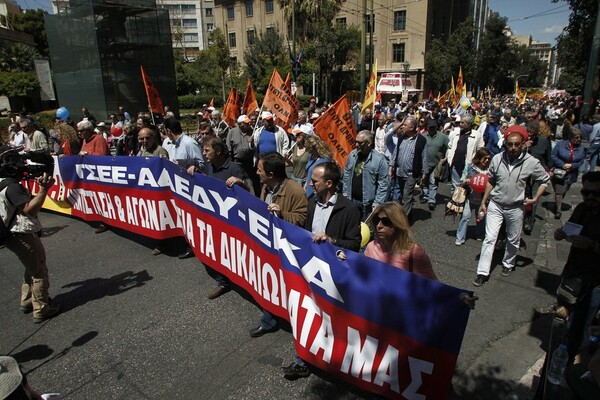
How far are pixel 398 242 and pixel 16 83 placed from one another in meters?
39.7

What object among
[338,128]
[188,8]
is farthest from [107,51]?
[188,8]

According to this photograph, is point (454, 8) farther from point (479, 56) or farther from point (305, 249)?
point (305, 249)

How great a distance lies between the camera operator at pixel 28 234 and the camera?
150 inches

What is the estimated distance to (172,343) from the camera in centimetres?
393

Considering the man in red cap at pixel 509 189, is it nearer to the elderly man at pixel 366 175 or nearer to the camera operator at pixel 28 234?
the elderly man at pixel 366 175

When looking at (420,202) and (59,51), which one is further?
(59,51)

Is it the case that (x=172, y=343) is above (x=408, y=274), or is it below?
below

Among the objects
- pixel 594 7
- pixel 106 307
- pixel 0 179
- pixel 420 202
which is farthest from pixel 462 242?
pixel 594 7

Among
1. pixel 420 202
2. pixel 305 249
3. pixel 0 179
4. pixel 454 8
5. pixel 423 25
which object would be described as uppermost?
pixel 454 8

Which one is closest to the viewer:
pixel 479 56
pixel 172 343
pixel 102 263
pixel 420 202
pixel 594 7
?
pixel 172 343

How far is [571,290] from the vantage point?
3.17 metres

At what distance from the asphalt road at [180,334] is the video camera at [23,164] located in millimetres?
1662

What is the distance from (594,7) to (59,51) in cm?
2528

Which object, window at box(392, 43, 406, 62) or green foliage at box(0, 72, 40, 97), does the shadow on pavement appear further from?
window at box(392, 43, 406, 62)
